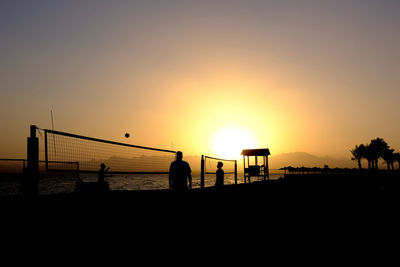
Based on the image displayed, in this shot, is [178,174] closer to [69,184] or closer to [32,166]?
[32,166]

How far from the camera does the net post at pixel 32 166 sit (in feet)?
24.9

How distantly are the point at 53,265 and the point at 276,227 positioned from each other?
3.97m

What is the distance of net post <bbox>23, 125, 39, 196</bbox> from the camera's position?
7.58 meters

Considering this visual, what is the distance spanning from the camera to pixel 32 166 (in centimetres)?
770

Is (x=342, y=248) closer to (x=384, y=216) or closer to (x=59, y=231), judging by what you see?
(x=384, y=216)

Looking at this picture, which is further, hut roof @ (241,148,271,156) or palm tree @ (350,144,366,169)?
palm tree @ (350,144,366,169)

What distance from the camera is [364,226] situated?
5.62 meters

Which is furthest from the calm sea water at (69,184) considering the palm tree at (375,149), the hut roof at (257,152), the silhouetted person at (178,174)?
the palm tree at (375,149)

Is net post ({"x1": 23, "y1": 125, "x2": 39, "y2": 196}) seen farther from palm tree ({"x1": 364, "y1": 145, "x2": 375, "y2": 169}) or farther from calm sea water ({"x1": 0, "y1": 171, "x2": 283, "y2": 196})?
palm tree ({"x1": 364, "y1": 145, "x2": 375, "y2": 169})

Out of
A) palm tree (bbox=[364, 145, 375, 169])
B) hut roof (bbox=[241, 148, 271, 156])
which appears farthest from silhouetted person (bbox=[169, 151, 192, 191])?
palm tree (bbox=[364, 145, 375, 169])

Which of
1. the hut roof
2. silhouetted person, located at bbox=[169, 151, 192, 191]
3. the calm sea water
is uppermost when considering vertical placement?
the hut roof

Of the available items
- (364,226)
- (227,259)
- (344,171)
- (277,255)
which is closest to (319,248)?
(277,255)

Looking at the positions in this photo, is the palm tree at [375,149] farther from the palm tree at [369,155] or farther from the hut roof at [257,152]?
the hut roof at [257,152]

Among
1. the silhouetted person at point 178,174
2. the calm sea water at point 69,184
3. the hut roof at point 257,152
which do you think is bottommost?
the calm sea water at point 69,184
